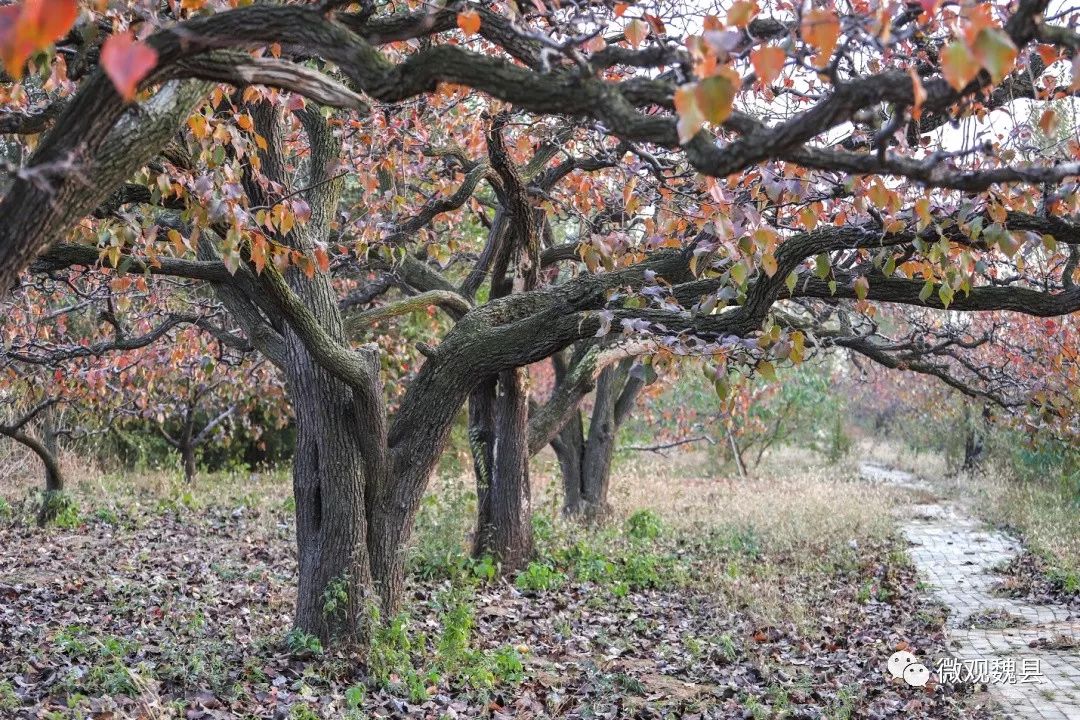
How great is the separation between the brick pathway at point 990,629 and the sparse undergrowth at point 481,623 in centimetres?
34

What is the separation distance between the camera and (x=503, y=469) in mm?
9633

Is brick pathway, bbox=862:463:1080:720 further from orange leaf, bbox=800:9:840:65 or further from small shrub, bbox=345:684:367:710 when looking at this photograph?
orange leaf, bbox=800:9:840:65

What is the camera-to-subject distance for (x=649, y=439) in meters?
22.8

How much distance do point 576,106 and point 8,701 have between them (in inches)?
167

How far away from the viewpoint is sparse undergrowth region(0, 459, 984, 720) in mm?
5496

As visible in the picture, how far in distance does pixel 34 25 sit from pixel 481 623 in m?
6.52

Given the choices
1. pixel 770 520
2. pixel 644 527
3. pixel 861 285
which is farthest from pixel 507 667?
pixel 770 520

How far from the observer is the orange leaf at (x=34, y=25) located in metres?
1.68

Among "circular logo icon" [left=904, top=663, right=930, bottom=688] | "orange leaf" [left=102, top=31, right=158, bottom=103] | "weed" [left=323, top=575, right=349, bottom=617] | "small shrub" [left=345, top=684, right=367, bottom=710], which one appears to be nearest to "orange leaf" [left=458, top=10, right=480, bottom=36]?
"orange leaf" [left=102, top=31, right=158, bottom=103]

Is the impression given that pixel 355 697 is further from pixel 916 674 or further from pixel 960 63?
pixel 960 63

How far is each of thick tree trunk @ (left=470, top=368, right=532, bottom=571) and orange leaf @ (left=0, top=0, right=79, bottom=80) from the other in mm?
7827

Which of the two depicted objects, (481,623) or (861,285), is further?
(481,623)

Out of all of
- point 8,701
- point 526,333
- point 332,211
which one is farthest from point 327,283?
point 8,701

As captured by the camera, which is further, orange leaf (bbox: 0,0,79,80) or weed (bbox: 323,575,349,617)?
weed (bbox: 323,575,349,617)
